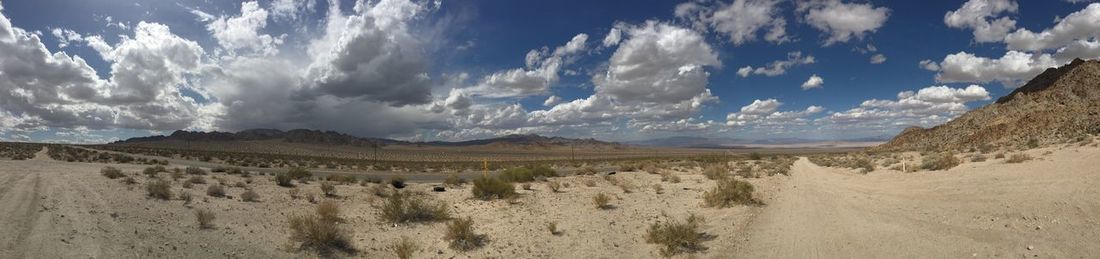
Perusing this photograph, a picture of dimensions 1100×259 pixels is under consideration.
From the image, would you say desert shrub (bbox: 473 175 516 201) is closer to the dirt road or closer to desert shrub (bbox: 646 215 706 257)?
desert shrub (bbox: 646 215 706 257)

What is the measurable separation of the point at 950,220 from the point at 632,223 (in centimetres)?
633

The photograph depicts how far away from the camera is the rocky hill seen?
41.1m

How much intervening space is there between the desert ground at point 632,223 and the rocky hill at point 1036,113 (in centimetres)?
3187

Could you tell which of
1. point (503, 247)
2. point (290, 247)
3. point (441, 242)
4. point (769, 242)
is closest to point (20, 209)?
point (290, 247)

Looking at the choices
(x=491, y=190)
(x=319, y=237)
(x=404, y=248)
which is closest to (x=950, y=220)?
(x=404, y=248)

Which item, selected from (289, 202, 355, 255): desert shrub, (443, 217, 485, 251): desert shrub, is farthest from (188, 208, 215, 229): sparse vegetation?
(443, 217, 485, 251): desert shrub

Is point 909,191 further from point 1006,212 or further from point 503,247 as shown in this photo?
point 503,247

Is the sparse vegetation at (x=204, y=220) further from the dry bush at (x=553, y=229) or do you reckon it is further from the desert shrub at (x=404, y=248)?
the dry bush at (x=553, y=229)

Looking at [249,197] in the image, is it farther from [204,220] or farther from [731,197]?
[731,197]

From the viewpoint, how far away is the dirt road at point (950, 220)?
26.3ft

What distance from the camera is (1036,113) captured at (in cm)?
5003

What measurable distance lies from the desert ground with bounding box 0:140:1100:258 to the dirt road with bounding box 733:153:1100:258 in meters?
0.03

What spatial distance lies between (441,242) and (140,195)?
1047cm

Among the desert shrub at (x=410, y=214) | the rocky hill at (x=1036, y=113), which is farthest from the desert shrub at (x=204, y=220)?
the rocky hill at (x=1036, y=113)
